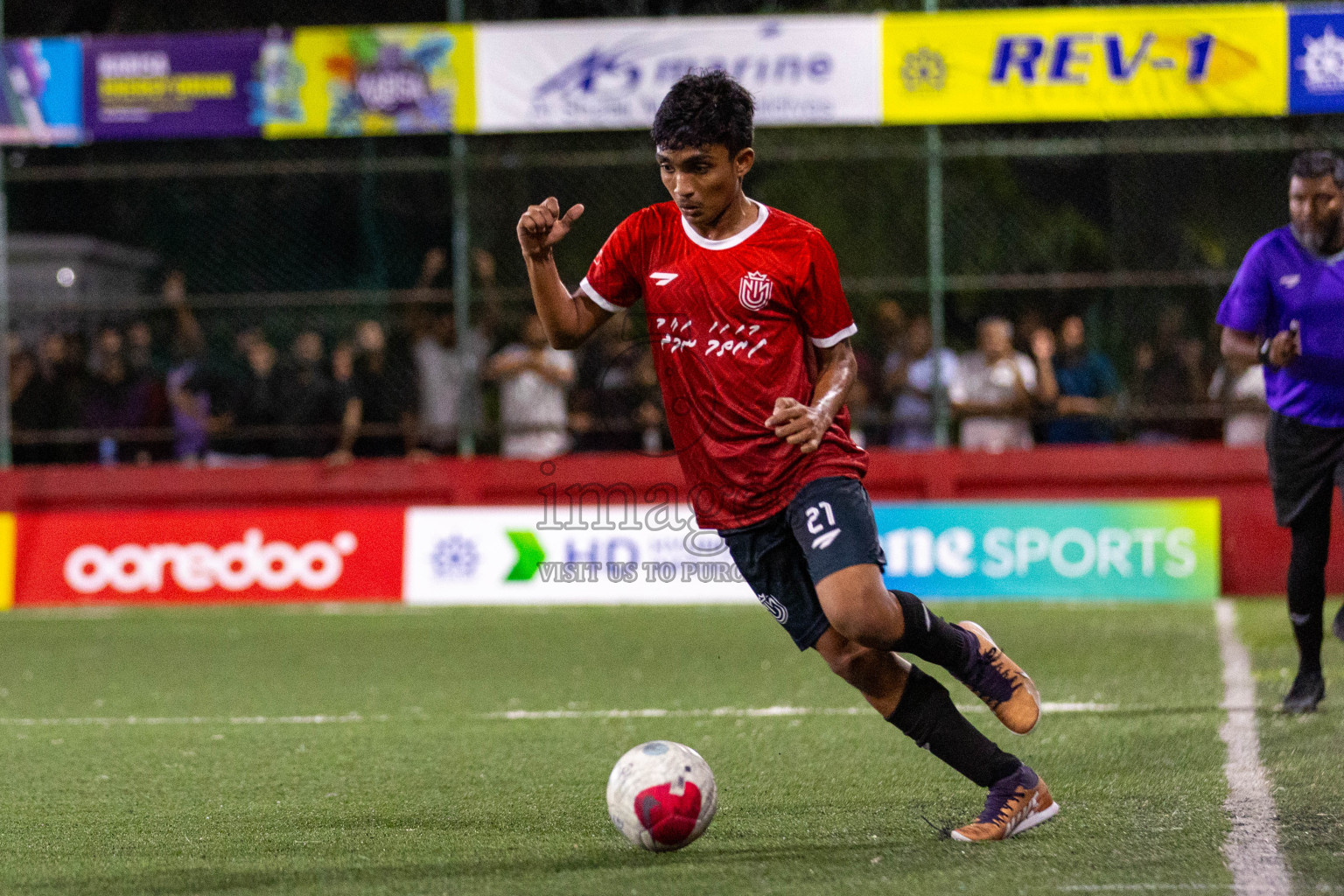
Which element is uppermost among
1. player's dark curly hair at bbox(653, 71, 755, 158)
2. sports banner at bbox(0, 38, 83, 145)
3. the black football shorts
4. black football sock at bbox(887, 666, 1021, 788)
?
sports banner at bbox(0, 38, 83, 145)

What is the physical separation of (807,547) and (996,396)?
863 centimetres

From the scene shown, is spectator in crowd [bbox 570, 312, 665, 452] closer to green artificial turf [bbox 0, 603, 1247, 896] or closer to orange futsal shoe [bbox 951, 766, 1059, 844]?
green artificial turf [bbox 0, 603, 1247, 896]

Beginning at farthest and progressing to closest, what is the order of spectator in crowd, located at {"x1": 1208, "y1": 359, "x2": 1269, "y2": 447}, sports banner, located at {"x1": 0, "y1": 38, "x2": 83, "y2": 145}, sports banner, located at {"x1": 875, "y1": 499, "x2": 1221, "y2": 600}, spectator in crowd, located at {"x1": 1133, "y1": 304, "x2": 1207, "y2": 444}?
sports banner, located at {"x1": 0, "y1": 38, "x2": 83, "y2": 145}
spectator in crowd, located at {"x1": 1133, "y1": 304, "x2": 1207, "y2": 444}
spectator in crowd, located at {"x1": 1208, "y1": 359, "x2": 1269, "y2": 447}
sports banner, located at {"x1": 875, "y1": 499, "x2": 1221, "y2": 600}

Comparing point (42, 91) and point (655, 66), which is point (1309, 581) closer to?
point (655, 66)

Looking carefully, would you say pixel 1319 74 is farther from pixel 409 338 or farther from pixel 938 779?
pixel 938 779

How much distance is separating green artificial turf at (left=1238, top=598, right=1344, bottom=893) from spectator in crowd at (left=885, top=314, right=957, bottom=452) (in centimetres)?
422

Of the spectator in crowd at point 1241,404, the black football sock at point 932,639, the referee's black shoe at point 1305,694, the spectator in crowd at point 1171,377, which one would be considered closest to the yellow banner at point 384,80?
the spectator in crowd at point 1171,377

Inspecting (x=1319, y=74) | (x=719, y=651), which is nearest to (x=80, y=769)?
(x=719, y=651)

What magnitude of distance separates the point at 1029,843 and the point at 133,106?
11.1 metres

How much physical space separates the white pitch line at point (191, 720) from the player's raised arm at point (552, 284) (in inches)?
111

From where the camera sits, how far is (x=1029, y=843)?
14.6ft

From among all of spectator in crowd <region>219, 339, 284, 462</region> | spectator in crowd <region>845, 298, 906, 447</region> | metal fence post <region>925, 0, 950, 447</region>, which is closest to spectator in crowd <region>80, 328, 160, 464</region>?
spectator in crowd <region>219, 339, 284, 462</region>

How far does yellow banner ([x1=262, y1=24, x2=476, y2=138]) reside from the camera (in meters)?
12.9

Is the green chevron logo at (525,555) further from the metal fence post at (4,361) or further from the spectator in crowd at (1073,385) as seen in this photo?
the metal fence post at (4,361)
